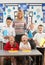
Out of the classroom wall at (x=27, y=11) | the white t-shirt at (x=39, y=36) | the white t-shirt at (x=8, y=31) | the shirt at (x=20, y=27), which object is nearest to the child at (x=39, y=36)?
the white t-shirt at (x=39, y=36)

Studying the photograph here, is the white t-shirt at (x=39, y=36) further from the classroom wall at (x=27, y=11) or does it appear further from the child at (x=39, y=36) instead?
the classroom wall at (x=27, y=11)

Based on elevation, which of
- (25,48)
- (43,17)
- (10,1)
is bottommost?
(25,48)

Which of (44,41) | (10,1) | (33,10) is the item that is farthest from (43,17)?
(10,1)

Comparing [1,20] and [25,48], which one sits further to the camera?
[1,20]

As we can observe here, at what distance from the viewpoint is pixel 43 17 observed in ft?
16.4

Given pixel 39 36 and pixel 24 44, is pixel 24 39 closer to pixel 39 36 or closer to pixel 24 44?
pixel 24 44

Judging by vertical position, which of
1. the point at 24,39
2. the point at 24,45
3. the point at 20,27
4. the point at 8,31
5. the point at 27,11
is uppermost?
the point at 27,11

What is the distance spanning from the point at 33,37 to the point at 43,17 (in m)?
0.61

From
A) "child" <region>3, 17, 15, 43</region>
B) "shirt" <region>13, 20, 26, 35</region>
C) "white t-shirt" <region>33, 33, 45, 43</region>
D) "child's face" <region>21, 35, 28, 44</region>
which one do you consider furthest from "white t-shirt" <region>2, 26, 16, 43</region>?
"white t-shirt" <region>33, 33, 45, 43</region>

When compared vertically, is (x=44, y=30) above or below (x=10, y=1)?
below

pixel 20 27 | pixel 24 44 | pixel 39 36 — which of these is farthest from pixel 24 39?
pixel 39 36

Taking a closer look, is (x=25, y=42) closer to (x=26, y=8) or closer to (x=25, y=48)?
(x=25, y=48)

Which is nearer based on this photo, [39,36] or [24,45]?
[24,45]

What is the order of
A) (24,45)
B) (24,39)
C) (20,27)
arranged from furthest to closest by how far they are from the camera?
(20,27) → (24,39) → (24,45)
